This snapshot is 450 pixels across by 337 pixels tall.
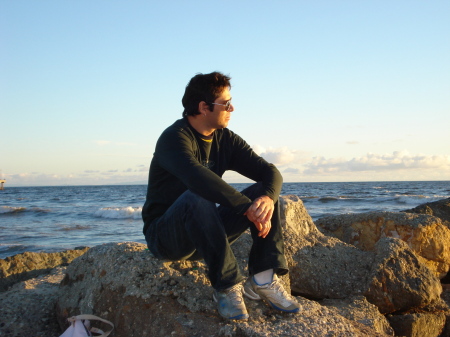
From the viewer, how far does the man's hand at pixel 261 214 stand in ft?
9.39

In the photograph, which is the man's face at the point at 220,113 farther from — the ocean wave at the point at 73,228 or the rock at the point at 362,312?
the ocean wave at the point at 73,228

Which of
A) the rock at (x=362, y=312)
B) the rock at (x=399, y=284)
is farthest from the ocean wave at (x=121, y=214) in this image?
the rock at (x=362, y=312)

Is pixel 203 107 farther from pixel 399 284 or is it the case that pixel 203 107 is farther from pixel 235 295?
pixel 399 284

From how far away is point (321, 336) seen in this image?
8.92 ft

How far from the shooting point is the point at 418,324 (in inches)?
146

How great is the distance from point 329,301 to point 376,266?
1.97ft

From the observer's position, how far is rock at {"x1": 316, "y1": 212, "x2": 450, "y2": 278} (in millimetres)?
5426

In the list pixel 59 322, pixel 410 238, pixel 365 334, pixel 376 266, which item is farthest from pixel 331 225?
pixel 59 322

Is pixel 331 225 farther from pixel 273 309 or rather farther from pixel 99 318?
pixel 99 318

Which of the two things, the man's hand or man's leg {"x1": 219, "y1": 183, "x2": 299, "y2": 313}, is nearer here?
the man's hand

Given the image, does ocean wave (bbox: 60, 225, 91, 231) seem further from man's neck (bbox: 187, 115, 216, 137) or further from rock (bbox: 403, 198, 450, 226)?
man's neck (bbox: 187, 115, 216, 137)

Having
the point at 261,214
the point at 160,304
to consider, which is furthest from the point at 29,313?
the point at 261,214

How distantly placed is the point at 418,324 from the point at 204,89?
267 cm

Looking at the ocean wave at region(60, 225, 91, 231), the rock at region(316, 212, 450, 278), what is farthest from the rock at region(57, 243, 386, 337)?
the ocean wave at region(60, 225, 91, 231)
